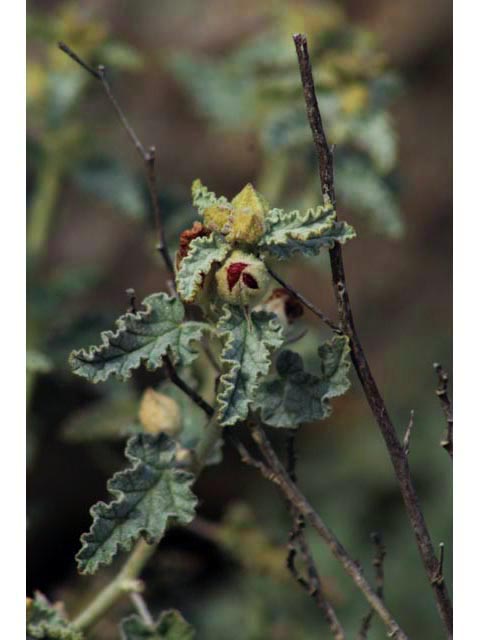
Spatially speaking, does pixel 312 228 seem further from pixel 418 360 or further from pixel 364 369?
pixel 418 360

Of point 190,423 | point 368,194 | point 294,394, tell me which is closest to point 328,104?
point 368,194

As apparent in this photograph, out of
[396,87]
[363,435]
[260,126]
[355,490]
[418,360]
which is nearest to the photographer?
[396,87]

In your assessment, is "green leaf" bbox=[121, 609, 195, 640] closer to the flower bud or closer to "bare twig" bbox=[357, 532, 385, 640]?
"bare twig" bbox=[357, 532, 385, 640]

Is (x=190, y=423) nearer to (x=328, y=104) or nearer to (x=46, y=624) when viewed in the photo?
(x=46, y=624)

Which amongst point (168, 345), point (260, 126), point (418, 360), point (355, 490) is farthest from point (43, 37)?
point (418, 360)

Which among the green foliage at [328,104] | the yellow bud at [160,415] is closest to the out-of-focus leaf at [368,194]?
the green foliage at [328,104]

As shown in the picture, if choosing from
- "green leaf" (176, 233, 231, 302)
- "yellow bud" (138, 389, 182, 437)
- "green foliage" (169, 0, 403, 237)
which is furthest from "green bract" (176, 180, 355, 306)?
"green foliage" (169, 0, 403, 237)
